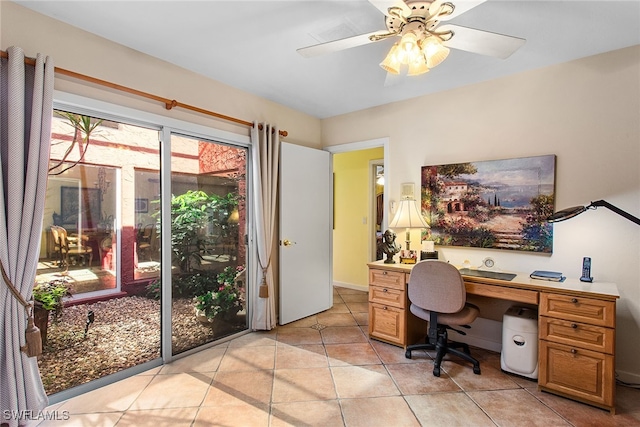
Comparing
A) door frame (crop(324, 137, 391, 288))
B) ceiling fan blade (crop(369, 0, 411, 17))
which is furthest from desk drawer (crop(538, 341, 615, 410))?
ceiling fan blade (crop(369, 0, 411, 17))

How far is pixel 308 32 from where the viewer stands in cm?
215

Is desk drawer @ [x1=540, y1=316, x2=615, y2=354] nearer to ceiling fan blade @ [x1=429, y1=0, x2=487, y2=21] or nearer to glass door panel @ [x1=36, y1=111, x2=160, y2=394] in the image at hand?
ceiling fan blade @ [x1=429, y1=0, x2=487, y2=21]

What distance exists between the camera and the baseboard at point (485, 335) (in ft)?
9.57

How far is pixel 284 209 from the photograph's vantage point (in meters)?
3.55

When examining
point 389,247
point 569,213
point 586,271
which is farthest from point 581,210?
point 389,247

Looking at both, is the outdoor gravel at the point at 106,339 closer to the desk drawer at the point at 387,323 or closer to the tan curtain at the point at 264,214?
the tan curtain at the point at 264,214

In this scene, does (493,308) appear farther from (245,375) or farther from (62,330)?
(62,330)

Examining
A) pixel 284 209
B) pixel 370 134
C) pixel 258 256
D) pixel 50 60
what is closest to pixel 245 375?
pixel 258 256

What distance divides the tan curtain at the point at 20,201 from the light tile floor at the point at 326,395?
0.31 m

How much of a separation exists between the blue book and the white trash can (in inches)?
11.7

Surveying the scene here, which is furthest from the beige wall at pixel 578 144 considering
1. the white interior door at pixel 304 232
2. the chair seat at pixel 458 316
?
the white interior door at pixel 304 232

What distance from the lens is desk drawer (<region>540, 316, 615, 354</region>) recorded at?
2012mm

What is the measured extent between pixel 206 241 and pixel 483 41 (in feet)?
8.77

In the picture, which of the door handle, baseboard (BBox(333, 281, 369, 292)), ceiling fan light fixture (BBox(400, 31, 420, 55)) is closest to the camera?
ceiling fan light fixture (BBox(400, 31, 420, 55))
